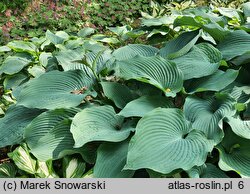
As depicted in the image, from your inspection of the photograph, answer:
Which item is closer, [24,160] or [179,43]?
[24,160]

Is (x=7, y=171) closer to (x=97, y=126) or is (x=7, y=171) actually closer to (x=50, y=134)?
(x=50, y=134)

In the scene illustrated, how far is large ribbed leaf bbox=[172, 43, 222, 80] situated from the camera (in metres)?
2.16

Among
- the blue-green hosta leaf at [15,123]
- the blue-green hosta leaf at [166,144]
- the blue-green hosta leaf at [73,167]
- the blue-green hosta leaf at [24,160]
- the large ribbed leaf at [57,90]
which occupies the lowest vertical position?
the blue-green hosta leaf at [15,123]

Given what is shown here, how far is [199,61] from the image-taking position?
2260 mm

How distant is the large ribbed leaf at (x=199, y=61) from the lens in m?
2.16

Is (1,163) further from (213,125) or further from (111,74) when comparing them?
Result: (213,125)

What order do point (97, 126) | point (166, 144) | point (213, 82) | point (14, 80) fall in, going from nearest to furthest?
point (166, 144) < point (97, 126) < point (213, 82) < point (14, 80)

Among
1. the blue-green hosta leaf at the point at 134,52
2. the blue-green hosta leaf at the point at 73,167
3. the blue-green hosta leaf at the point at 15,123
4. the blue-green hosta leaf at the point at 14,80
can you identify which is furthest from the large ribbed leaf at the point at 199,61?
the blue-green hosta leaf at the point at 14,80

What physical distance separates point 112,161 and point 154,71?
581mm

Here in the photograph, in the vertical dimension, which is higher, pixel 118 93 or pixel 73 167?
pixel 118 93

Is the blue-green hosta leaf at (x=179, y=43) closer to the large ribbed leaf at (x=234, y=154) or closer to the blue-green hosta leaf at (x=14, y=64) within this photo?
the large ribbed leaf at (x=234, y=154)

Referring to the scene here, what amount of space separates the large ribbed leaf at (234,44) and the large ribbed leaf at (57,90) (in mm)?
820

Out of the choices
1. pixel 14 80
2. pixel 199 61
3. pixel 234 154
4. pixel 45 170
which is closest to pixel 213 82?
pixel 199 61

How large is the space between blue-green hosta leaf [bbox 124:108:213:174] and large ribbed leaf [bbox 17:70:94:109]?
46cm
